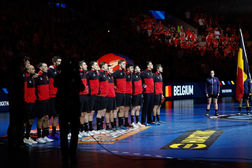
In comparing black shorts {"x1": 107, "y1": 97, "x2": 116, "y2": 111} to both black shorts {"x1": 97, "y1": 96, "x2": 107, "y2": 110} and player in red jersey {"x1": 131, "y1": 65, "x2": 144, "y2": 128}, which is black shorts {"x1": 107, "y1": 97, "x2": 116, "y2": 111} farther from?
player in red jersey {"x1": 131, "y1": 65, "x2": 144, "y2": 128}

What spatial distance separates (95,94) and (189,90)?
51.6ft

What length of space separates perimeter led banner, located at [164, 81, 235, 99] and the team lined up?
10.9 m

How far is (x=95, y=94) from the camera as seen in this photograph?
410 inches

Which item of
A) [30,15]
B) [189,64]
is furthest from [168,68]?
[30,15]

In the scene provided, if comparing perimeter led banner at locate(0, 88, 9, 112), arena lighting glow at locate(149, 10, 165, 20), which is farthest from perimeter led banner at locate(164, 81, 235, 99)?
perimeter led banner at locate(0, 88, 9, 112)

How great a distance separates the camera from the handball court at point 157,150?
21.2 ft

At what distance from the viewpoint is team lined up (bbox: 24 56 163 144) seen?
9008 millimetres

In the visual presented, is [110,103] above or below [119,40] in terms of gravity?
below

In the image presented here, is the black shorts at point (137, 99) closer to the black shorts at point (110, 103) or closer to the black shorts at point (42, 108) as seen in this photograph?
the black shorts at point (110, 103)

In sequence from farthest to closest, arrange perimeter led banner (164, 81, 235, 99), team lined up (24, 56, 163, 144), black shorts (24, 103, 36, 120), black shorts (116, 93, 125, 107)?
1. perimeter led banner (164, 81, 235, 99)
2. black shorts (116, 93, 125, 107)
3. team lined up (24, 56, 163, 144)
4. black shorts (24, 103, 36, 120)

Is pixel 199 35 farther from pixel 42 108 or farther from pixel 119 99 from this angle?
pixel 42 108

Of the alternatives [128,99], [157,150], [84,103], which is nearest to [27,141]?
[84,103]

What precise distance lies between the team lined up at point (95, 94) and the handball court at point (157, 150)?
722mm

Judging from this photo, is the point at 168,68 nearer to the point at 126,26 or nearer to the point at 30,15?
the point at 126,26
